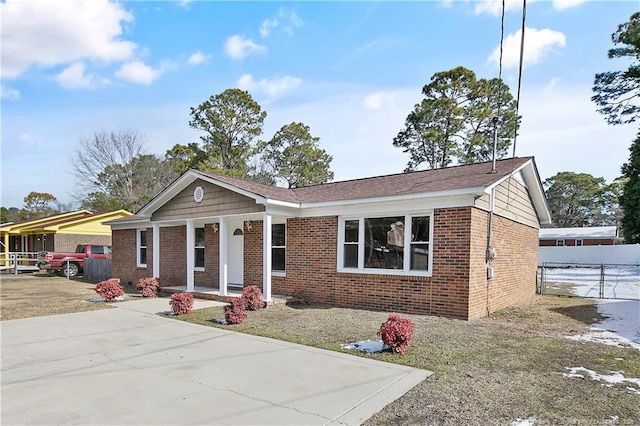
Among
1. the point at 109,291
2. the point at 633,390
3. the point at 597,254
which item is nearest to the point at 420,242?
the point at 633,390

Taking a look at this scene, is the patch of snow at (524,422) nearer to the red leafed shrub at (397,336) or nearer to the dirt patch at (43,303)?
the red leafed shrub at (397,336)

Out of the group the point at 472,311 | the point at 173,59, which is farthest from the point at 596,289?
the point at 173,59

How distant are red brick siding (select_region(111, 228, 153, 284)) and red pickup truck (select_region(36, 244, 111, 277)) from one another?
19.0 ft

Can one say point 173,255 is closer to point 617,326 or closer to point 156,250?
point 156,250

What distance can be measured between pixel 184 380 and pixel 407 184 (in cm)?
745

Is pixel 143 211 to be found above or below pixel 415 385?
above

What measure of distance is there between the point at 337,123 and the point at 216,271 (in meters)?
11.4

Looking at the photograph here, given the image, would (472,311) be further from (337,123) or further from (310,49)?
(337,123)

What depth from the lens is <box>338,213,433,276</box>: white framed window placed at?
9.17 m

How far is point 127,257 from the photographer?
56.1 ft

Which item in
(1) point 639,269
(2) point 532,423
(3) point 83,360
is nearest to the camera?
(2) point 532,423

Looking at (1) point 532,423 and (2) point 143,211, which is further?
(2) point 143,211

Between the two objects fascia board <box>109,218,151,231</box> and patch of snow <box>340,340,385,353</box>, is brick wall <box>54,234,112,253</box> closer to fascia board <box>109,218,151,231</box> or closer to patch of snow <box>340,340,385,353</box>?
fascia board <box>109,218,151,231</box>

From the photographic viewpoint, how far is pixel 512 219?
11273 millimetres
